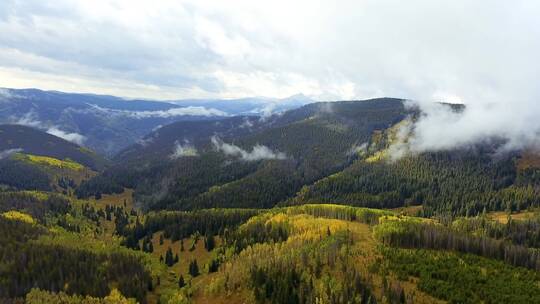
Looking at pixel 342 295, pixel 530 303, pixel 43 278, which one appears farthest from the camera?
pixel 43 278

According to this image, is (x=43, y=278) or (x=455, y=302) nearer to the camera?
(x=455, y=302)

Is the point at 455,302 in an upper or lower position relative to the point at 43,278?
upper

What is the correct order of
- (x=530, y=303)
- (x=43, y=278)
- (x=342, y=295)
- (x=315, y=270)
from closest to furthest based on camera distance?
1. (x=342, y=295)
2. (x=530, y=303)
3. (x=315, y=270)
4. (x=43, y=278)

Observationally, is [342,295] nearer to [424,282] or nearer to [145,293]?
[424,282]

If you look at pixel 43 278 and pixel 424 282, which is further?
pixel 43 278

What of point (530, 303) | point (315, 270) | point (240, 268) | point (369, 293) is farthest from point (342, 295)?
point (530, 303)

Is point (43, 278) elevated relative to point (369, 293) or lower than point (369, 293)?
lower

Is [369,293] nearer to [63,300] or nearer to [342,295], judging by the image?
[342,295]

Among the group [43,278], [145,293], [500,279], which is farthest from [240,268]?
[500,279]

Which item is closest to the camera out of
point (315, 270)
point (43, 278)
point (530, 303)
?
point (530, 303)
